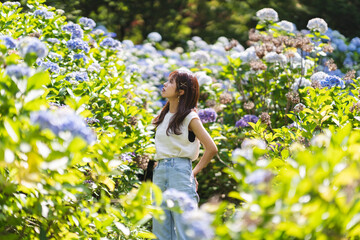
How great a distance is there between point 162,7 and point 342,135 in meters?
7.82

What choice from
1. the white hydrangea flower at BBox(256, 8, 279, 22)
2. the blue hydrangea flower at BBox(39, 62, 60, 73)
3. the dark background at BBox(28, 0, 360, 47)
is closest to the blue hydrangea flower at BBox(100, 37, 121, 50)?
the blue hydrangea flower at BBox(39, 62, 60, 73)

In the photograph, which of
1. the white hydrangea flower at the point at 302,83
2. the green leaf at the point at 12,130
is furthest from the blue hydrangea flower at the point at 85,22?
the green leaf at the point at 12,130

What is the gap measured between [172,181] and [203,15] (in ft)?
23.6

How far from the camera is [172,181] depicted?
104 inches

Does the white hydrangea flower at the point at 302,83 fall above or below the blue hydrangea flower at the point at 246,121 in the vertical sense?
above

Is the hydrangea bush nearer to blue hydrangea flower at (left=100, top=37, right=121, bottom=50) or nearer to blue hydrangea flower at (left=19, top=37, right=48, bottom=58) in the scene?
blue hydrangea flower at (left=19, top=37, right=48, bottom=58)

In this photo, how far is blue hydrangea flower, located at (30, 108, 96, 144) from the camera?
49.4 inches

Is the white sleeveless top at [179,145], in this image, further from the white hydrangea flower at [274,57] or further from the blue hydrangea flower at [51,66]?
the white hydrangea flower at [274,57]

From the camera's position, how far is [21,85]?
56.5 inches

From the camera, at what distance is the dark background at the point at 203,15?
27.6 ft

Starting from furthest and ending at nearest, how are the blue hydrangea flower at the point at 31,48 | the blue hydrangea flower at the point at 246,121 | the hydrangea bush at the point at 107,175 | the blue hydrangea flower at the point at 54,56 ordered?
1. the blue hydrangea flower at the point at 246,121
2. the blue hydrangea flower at the point at 54,56
3. the blue hydrangea flower at the point at 31,48
4. the hydrangea bush at the point at 107,175

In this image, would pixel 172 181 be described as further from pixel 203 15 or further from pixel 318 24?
pixel 203 15

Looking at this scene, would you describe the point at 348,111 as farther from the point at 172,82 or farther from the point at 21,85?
the point at 21,85

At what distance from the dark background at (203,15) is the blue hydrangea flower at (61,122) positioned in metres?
7.15
